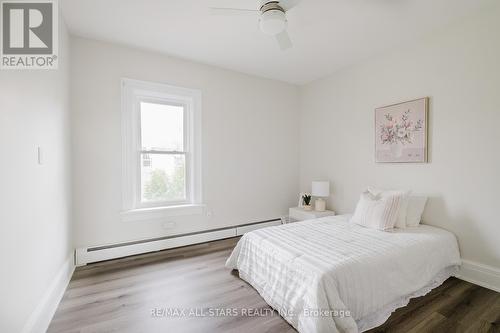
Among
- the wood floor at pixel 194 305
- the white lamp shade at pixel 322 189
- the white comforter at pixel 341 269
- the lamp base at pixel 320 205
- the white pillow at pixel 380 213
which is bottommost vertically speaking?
the wood floor at pixel 194 305

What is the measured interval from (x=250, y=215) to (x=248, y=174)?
27.4 inches

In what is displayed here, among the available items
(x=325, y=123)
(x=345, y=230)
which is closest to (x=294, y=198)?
(x=325, y=123)

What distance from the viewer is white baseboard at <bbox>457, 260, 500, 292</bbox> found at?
2139 millimetres

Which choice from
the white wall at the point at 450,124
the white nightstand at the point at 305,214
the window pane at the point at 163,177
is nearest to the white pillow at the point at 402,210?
the white wall at the point at 450,124

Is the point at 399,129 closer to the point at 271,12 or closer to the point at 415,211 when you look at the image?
the point at 415,211

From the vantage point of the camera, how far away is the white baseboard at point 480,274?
7.02ft

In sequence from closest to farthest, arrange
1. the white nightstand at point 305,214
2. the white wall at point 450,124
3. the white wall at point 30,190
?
the white wall at point 30,190 < the white wall at point 450,124 < the white nightstand at point 305,214

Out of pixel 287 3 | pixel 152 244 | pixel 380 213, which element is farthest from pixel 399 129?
pixel 152 244

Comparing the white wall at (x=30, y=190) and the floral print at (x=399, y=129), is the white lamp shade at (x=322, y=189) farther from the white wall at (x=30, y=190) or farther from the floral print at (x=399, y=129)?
the white wall at (x=30, y=190)

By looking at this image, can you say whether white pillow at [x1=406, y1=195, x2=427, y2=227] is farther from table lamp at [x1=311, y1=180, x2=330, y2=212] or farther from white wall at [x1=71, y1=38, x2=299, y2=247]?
white wall at [x1=71, y1=38, x2=299, y2=247]

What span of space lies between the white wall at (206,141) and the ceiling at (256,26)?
28 cm

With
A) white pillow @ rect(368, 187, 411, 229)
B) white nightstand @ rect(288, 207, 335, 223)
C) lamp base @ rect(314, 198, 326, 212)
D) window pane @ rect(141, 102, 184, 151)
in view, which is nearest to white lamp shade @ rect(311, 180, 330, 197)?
lamp base @ rect(314, 198, 326, 212)

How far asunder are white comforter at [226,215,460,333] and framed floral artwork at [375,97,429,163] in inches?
34.4

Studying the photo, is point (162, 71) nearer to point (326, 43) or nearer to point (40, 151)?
point (40, 151)
